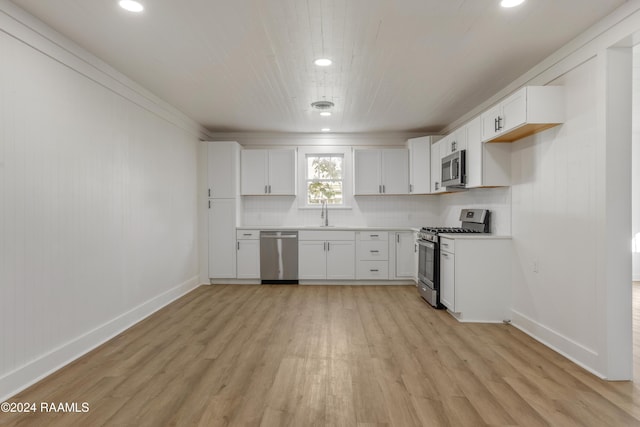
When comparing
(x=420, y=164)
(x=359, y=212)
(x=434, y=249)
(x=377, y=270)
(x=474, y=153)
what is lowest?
(x=377, y=270)

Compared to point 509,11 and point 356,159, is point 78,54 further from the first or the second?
point 356,159

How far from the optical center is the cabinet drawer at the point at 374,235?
5.58m

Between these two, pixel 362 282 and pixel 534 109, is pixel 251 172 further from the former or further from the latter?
pixel 534 109

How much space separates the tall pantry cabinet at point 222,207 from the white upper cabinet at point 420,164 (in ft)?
9.68

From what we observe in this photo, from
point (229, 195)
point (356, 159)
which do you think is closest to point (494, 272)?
point (356, 159)

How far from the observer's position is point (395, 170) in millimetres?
5855

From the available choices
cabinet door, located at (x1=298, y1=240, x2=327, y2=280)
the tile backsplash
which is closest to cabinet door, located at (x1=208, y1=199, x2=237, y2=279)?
the tile backsplash

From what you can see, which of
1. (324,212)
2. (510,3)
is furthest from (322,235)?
(510,3)

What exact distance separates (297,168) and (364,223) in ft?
5.10

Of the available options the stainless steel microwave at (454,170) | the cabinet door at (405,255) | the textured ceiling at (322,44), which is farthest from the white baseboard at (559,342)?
the textured ceiling at (322,44)

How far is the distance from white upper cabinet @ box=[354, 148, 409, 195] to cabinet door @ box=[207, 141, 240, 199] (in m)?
2.06

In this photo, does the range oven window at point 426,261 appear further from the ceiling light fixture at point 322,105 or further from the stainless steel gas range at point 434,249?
the ceiling light fixture at point 322,105

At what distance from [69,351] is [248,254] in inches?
120

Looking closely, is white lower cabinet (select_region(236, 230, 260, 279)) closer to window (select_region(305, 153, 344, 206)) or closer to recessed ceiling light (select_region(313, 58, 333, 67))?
window (select_region(305, 153, 344, 206))
